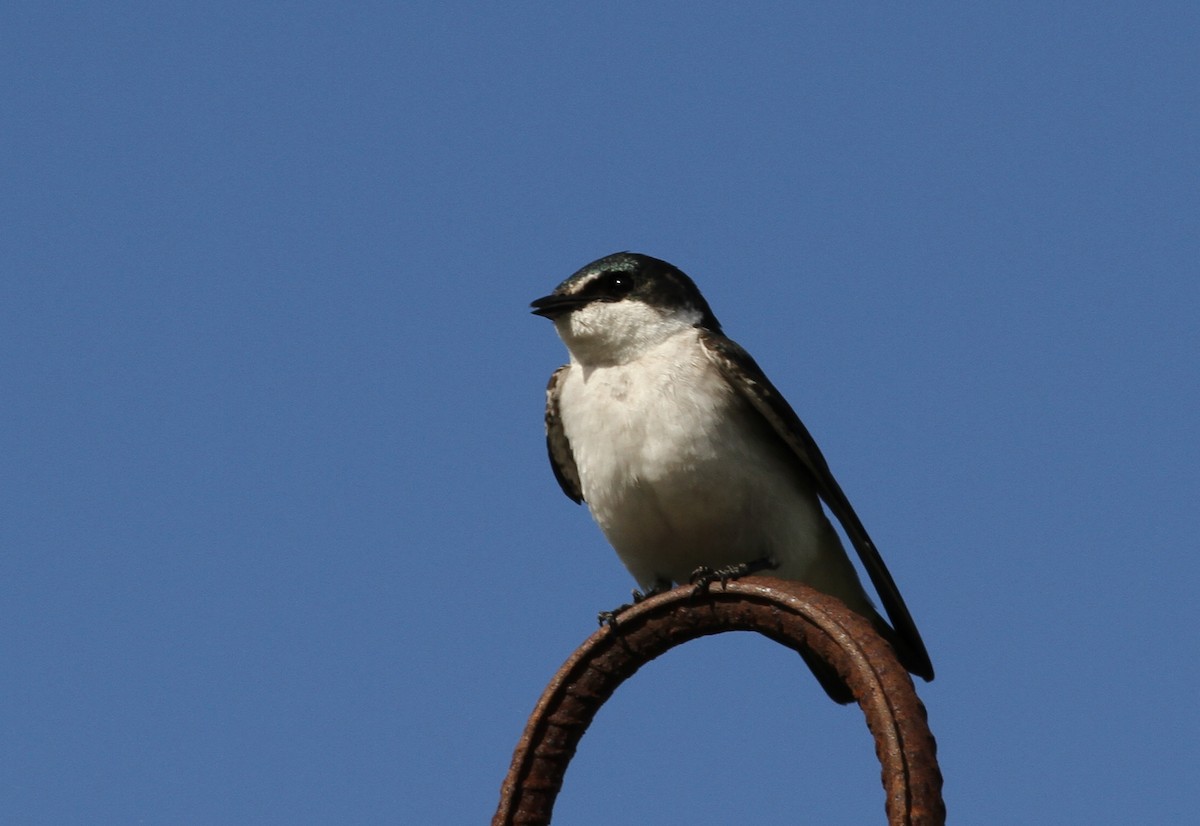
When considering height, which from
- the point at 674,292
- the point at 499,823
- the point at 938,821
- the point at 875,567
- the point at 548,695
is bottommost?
the point at 938,821

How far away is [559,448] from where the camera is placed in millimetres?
8375

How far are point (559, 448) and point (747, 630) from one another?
3.69 metres

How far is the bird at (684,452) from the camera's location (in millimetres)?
7293

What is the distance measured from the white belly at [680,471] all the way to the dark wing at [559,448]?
0.96ft

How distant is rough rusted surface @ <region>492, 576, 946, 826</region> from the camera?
150 inches

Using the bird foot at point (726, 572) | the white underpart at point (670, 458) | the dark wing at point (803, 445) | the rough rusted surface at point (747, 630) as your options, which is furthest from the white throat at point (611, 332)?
the rough rusted surface at point (747, 630)

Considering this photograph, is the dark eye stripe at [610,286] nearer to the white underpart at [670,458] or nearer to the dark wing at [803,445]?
the white underpart at [670,458]

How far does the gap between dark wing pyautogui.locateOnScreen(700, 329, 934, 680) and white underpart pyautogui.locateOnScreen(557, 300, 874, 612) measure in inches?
2.8

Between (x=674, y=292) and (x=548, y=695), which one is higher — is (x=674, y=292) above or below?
above

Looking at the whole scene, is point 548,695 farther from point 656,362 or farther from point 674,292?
point 674,292

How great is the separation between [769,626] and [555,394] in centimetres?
366

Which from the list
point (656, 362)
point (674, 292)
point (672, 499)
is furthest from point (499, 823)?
point (674, 292)

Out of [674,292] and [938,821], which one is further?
[674,292]

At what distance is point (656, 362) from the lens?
7.64 metres
